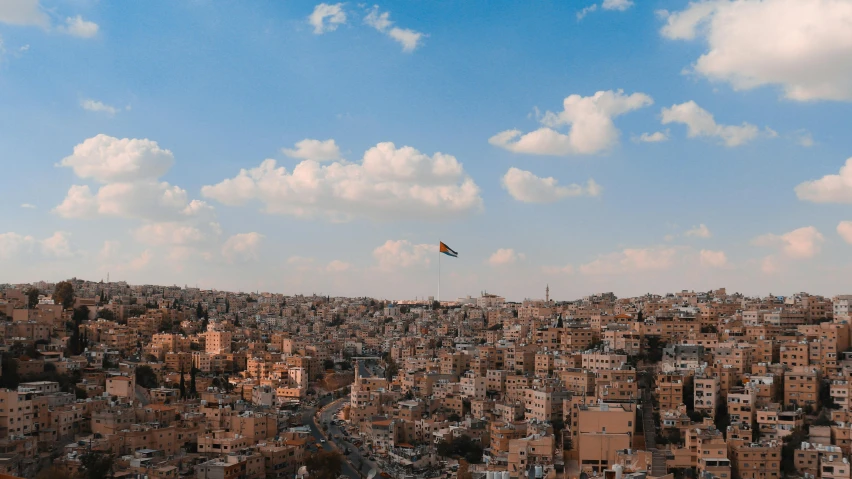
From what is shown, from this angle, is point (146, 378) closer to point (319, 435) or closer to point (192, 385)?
point (192, 385)

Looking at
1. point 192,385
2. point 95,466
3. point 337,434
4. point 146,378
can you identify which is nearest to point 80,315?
point 146,378

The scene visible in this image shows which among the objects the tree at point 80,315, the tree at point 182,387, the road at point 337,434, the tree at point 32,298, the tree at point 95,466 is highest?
the tree at point 32,298

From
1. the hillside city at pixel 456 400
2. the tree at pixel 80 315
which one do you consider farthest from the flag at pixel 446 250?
the tree at pixel 80 315

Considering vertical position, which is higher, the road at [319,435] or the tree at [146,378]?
the tree at [146,378]

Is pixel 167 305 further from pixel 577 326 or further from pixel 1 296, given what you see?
pixel 577 326

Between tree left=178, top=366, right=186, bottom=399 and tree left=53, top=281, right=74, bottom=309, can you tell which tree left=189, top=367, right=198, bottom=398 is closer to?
tree left=178, top=366, right=186, bottom=399

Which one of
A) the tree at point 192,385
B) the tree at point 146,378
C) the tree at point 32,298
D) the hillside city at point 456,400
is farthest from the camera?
the tree at point 32,298

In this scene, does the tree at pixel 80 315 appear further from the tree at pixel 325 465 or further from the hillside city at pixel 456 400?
the tree at pixel 325 465
